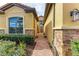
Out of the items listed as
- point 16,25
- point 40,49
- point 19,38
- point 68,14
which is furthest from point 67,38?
point 16,25

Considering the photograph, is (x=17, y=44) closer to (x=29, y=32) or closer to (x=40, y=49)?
(x=29, y=32)

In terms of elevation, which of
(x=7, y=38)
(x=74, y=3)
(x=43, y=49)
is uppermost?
(x=74, y=3)

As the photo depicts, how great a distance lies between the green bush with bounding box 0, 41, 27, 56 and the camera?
3.83 metres

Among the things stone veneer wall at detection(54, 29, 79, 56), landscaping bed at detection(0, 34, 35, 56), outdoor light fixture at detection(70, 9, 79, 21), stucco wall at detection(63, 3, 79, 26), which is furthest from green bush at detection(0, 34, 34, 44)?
outdoor light fixture at detection(70, 9, 79, 21)

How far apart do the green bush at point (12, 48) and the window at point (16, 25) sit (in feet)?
0.97

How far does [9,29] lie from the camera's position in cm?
408

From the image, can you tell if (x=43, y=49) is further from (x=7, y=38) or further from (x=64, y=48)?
(x=7, y=38)

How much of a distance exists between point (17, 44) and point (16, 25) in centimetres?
44

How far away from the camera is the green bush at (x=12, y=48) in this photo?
3826mm

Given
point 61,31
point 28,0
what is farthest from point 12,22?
point 61,31

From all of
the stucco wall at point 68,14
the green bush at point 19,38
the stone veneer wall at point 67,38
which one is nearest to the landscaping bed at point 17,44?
the green bush at point 19,38

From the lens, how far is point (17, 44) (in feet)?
13.6

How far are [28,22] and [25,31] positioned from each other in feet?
0.71

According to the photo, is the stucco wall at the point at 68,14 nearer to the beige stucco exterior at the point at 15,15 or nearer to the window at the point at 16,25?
the beige stucco exterior at the point at 15,15
